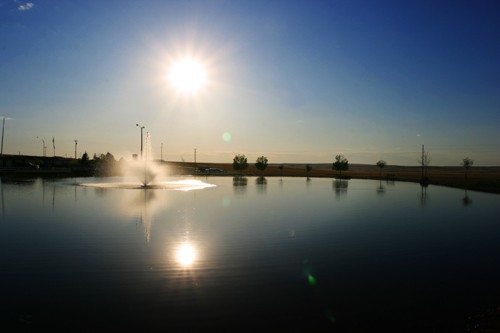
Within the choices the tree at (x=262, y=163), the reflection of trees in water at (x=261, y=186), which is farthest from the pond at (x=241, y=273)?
the tree at (x=262, y=163)

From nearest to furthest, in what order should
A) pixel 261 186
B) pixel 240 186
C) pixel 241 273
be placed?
1. pixel 241 273
2. pixel 240 186
3. pixel 261 186

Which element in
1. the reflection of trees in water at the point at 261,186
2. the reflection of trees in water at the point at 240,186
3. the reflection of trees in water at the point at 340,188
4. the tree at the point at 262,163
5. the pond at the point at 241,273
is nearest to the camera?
the pond at the point at 241,273

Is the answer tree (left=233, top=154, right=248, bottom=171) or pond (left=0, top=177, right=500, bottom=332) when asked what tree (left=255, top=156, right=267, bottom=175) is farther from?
pond (left=0, top=177, right=500, bottom=332)

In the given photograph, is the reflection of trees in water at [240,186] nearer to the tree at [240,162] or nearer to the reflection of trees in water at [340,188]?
the reflection of trees in water at [340,188]

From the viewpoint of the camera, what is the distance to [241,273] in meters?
13.4

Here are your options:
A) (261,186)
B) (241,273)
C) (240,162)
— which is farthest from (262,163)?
(241,273)

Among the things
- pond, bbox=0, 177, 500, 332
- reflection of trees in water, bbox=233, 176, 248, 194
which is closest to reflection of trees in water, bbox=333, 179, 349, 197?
reflection of trees in water, bbox=233, 176, 248, 194

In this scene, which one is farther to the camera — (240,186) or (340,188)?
(240,186)

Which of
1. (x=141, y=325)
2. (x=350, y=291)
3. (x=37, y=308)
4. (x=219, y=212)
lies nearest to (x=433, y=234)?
(x=350, y=291)

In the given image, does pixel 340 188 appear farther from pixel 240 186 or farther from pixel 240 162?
pixel 240 162

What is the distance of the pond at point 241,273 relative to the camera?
9.62 m

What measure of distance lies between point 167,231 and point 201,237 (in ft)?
8.73

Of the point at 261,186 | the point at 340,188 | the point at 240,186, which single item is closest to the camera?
the point at 340,188

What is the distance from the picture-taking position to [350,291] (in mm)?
11852
